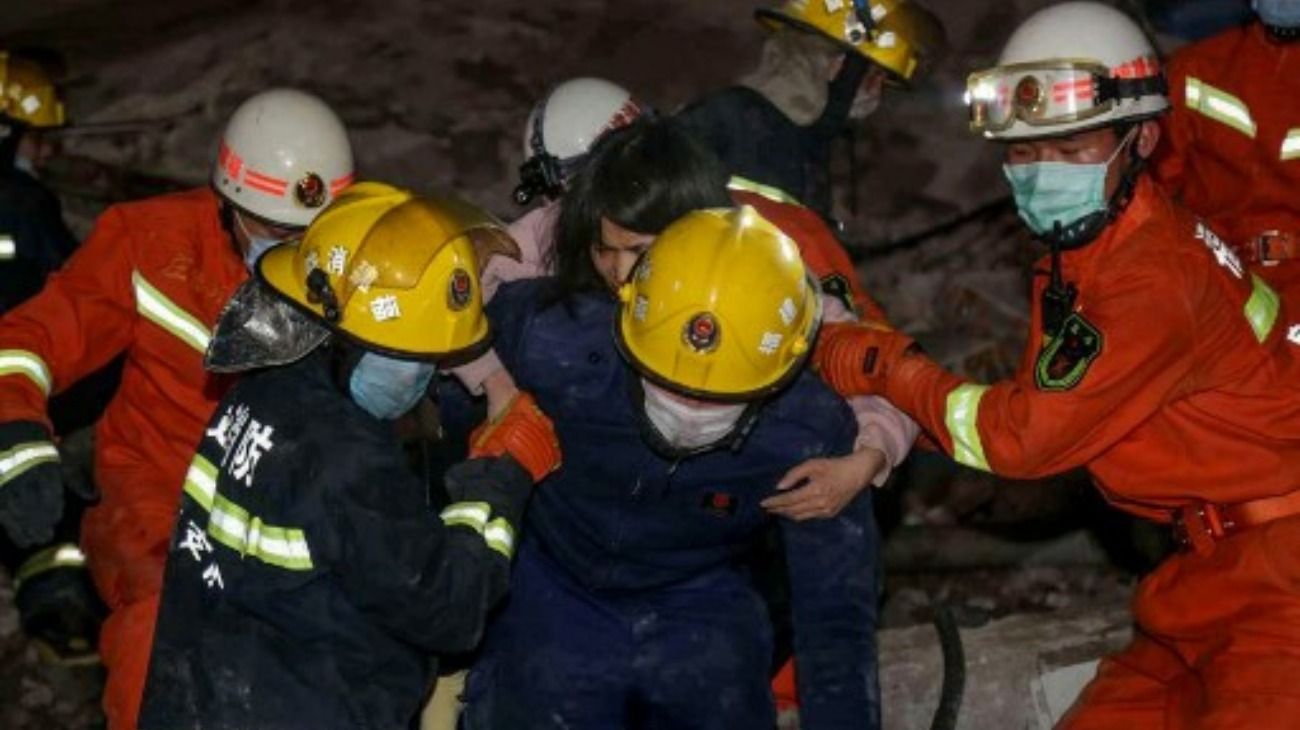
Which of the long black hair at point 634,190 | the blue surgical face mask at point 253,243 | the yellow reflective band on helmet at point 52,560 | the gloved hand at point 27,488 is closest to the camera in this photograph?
the long black hair at point 634,190

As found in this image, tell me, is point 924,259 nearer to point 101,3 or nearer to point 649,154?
point 101,3

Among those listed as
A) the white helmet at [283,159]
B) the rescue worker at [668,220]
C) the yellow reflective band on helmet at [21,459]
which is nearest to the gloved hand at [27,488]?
the yellow reflective band on helmet at [21,459]

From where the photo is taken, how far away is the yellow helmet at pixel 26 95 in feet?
23.3

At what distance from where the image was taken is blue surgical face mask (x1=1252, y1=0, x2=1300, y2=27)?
5.84 m

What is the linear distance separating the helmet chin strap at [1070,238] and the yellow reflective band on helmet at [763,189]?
1.23m

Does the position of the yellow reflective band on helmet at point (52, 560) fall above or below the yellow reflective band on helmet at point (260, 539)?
below

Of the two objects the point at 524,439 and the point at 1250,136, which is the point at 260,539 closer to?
the point at 524,439

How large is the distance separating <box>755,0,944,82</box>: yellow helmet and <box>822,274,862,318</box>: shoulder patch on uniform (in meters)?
1.14

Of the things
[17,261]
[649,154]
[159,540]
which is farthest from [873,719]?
[17,261]

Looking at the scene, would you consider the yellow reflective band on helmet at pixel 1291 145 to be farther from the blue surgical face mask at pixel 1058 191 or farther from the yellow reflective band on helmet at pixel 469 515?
the yellow reflective band on helmet at pixel 469 515

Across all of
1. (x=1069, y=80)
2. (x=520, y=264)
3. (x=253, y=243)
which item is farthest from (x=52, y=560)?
(x=1069, y=80)

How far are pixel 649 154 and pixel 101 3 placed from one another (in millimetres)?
5763

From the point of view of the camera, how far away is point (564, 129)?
→ 19.4 feet

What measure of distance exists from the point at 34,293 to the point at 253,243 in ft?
4.98
